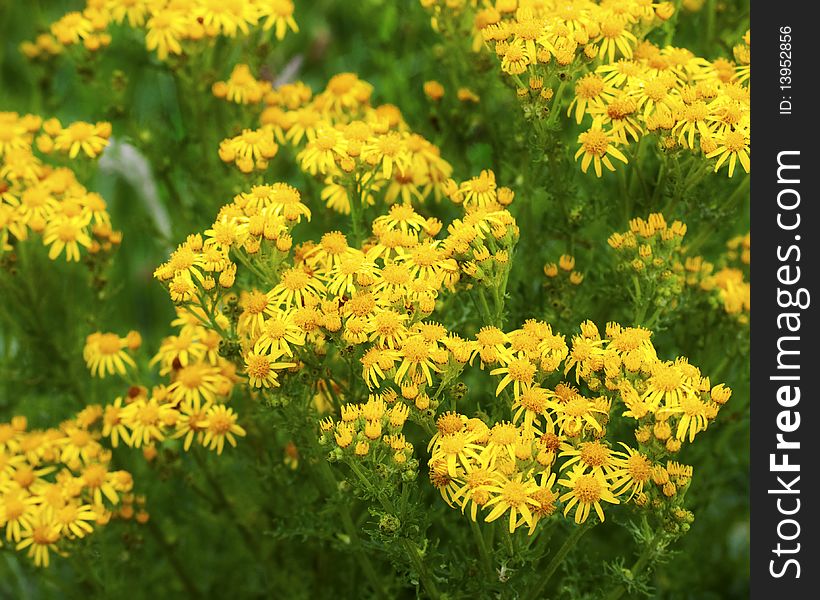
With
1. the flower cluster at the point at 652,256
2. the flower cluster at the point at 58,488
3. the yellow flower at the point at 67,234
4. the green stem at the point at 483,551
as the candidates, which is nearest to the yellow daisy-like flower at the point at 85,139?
→ the yellow flower at the point at 67,234

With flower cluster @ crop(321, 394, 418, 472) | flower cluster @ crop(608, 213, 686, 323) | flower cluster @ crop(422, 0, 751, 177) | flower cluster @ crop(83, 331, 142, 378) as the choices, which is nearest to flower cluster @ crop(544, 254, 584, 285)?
flower cluster @ crop(608, 213, 686, 323)

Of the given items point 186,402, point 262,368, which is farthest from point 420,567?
point 186,402

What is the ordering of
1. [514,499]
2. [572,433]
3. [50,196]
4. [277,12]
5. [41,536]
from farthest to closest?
[277,12]
[50,196]
[41,536]
[572,433]
[514,499]

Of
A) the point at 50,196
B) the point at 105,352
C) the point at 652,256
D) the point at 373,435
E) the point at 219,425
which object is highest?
the point at 50,196

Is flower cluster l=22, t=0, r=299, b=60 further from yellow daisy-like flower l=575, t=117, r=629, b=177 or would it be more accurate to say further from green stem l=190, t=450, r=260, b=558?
green stem l=190, t=450, r=260, b=558

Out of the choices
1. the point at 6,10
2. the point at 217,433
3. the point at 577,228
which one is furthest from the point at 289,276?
the point at 6,10

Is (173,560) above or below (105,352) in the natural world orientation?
below

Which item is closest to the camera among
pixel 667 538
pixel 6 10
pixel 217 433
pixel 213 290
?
pixel 667 538

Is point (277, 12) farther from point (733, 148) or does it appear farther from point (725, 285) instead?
point (725, 285)

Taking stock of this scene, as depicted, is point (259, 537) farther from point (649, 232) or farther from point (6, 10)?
point (6, 10)
